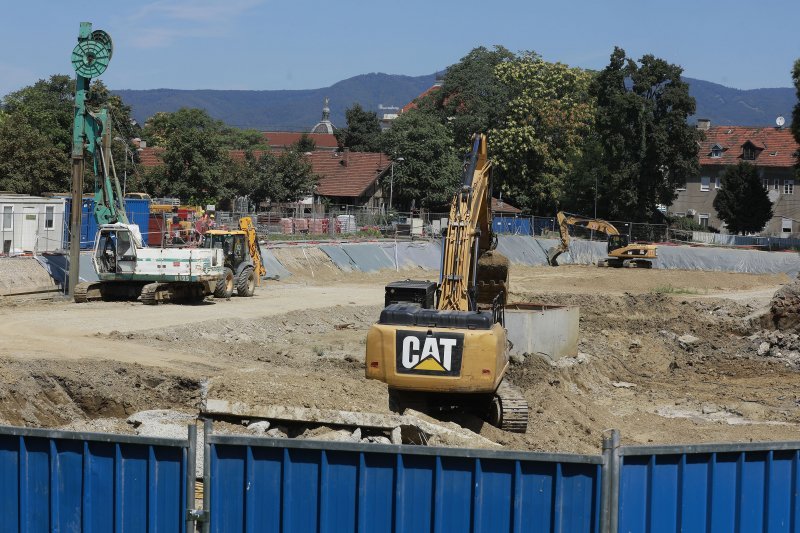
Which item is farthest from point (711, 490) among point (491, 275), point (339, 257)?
point (339, 257)

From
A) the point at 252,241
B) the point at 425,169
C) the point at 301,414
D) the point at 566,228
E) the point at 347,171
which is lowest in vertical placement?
the point at 301,414

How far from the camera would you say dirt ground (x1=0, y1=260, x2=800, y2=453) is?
16703mm

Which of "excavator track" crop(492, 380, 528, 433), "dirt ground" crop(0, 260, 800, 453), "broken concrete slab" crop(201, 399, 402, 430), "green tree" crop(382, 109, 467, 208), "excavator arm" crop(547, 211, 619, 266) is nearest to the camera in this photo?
"broken concrete slab" crop(201, 399, 402, 430)

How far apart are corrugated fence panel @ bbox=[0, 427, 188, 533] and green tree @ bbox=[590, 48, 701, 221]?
206 feet

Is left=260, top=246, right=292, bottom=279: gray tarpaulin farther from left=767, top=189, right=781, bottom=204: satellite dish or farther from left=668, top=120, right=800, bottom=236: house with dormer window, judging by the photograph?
left=767, top=189, right=781, bottom=204: satellite dish

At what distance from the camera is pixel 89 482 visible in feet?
26.1

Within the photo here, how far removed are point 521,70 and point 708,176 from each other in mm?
19184

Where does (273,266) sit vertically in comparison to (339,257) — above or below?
below

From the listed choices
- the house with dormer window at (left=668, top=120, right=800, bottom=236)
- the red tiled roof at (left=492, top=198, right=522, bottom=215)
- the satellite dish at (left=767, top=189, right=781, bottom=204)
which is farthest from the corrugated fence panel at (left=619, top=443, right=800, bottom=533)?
the satellite dish at (left=767, top=189, right=781, bottom=204)

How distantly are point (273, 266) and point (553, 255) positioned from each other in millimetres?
20059

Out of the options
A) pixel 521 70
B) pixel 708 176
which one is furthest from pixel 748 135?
pixel 521 70

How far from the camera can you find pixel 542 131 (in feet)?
257

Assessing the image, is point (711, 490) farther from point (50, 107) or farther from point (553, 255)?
point (50, 107)

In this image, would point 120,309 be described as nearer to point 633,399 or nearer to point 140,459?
point 633,399
